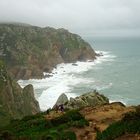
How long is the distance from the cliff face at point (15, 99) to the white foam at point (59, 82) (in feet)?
22.5

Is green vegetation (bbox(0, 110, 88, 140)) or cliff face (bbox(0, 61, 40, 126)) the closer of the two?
green vegetation (bbox(0, 110, 88, 140))

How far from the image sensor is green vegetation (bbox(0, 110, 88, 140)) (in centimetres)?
2638

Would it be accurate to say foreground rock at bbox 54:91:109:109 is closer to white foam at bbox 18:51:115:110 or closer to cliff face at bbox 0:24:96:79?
white foam at bbox 18:51:115:110

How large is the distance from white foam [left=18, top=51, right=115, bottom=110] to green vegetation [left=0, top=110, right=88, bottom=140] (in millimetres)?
70713

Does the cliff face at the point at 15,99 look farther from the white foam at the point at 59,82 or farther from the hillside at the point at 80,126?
the hillside at the point at 80,126

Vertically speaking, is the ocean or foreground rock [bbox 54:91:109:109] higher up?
foreground rock [bbox 54:91:109:109]

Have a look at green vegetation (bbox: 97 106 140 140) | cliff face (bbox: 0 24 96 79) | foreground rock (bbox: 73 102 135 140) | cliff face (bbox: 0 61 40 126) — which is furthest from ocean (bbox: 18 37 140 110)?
green vegetation (bbox: 97 106 140 140)

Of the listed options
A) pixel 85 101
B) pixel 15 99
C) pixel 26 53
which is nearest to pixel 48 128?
pixel 85 101

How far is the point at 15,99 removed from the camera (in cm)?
9306

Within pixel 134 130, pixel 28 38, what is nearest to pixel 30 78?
pixel 28 38

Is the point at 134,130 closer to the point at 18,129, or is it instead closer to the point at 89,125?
the point at 89,125

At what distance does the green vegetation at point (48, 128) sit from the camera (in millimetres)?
26375

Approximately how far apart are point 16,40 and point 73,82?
4534 cm

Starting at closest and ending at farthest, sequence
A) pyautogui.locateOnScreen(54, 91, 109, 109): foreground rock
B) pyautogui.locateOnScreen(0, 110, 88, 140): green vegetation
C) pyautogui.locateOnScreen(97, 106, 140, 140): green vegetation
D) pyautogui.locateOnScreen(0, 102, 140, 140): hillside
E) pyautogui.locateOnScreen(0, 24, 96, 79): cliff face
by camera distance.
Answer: pyautogui.locateOnScreen(97, 106, 140, 140): green vegetation
pyautogui.locateOnScreen(0, 102, 140, 140): hillside
pyautogui.locateOnScreen(0, 110, 88, 140): green vegetation
pyautogui.locateOnScreen(54, 91, 109, 109): foreground rock
pyautogui.locateOnScreen(0, 24, 96, 79): cliff face
